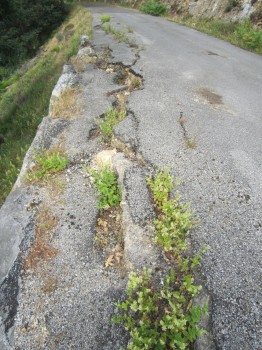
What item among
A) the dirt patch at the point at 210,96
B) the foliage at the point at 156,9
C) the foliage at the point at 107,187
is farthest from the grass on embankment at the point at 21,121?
the foliage at the point at 156,9

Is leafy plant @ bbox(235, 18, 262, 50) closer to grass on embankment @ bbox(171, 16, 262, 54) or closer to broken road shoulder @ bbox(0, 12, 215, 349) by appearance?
grass on embankment @ bbox(171, 16, 262, 54)

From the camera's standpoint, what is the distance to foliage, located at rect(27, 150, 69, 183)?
397 centimetres

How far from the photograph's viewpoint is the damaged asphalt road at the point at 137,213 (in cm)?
245

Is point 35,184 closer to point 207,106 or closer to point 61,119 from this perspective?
point 61,119

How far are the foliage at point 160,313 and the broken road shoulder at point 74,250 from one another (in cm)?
4

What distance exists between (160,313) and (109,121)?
3257 millimetres

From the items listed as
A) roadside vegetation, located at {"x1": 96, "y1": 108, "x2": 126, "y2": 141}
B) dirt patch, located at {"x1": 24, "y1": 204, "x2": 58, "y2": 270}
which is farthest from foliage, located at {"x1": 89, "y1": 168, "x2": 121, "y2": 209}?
roadside vegetation, located at {"x1": 96, "y1": 108, "x2": 126, "y2": 141}

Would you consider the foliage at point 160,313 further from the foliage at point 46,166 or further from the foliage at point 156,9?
the foliage at point 156,9

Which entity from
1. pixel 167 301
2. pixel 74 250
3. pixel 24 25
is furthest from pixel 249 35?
pixel 24 25

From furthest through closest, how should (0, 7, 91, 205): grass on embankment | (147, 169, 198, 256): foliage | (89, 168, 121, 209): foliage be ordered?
1. (0, 7, 91, 205): grass on embankment
2. (89, 168, 121, 209): foliage
3. (147, 169, 198, 256): foliage

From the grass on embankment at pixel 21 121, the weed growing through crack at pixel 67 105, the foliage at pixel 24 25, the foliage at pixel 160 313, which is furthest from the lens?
the foliage at pixel 24 25

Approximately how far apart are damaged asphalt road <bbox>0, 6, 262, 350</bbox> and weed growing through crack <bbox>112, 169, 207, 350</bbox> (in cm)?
14

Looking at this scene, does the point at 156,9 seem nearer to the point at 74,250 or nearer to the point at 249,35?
the point at 249,35

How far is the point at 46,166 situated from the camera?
408 centimetres
